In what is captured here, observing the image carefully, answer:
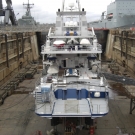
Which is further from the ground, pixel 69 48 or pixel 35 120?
pixel 69 48

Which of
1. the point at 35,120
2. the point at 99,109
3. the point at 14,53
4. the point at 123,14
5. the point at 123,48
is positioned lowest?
the point at 35,120

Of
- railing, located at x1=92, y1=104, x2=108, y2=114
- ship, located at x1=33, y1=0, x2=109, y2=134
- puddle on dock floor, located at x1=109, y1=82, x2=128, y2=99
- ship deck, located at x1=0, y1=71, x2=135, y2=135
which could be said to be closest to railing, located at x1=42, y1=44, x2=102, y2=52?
ship, located at x1=33, y1=0, x2=109, y2=134

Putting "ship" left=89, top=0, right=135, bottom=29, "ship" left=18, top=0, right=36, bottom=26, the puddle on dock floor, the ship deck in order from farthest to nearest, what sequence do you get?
"ship" left=18, top=0, right=36, bottom=26
"ship" left=89, top=0, right=135, bottom=29
the puddle on dock floor
the ship deck

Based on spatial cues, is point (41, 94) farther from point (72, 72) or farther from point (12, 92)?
point (12, 92)

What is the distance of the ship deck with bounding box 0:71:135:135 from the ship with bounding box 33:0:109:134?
74.3 inches

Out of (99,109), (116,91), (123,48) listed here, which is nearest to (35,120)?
(99,109)

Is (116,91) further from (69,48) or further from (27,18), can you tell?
(27,18)

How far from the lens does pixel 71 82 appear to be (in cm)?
1507

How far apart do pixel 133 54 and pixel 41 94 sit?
874 inches

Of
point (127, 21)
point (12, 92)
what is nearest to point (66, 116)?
point (12, 92)

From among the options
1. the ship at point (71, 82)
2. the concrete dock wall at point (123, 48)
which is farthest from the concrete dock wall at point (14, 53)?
the concrete dock wall at point (123, 48)

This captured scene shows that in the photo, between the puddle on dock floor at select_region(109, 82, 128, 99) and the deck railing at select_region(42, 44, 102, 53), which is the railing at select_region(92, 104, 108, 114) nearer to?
the deck railing at select_region(42, 44, 102, 53)

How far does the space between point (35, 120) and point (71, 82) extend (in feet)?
13.2

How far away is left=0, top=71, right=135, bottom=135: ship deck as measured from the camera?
1454 cm
